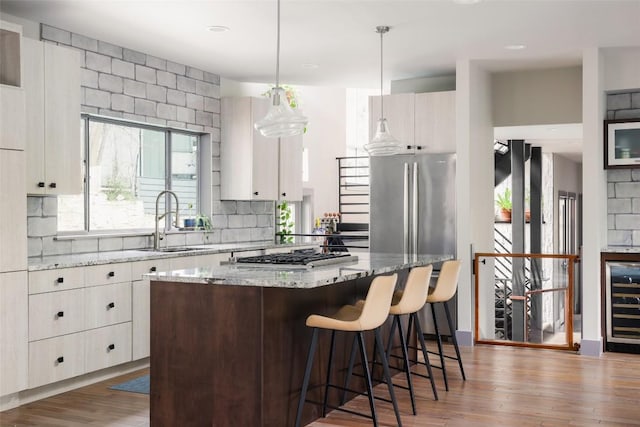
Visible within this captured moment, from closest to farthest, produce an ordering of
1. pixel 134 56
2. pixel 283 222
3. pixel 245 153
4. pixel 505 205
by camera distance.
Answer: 1. pixel 134 56
2. pixel 245 153
3. pixel 283 222
4. pixel 505 205

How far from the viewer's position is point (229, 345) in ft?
12.0

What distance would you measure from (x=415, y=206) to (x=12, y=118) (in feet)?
12.5

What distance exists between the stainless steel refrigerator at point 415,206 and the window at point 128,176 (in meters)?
1.89

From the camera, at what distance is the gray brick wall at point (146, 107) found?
17.4ft

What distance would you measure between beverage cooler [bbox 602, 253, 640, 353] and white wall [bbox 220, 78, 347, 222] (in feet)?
18.3

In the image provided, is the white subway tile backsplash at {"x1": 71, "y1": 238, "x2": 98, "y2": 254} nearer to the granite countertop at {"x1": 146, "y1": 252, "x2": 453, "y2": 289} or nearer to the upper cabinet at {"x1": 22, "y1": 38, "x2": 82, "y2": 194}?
the upper cabinet at {"x1": 22, "y1": 38, "x2": 82, "y2": 194}

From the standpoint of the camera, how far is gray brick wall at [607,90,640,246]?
6605 millimetres

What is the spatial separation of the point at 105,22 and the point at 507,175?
227 inches

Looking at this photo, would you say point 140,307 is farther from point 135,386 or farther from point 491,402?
point 491,402

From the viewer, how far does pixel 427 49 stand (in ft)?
19.8

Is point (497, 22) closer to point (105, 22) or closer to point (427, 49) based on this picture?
point (427, 49)

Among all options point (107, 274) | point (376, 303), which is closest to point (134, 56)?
point (107, 274)

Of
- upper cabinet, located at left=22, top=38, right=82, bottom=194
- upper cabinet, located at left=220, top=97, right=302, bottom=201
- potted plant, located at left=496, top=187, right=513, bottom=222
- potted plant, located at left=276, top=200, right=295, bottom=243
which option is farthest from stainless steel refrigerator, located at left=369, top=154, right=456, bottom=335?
potted plant, located at left=496, top=187, right=513, bottom=222

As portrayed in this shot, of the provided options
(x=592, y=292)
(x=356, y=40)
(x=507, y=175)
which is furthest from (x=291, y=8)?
(x=507, y=175)
